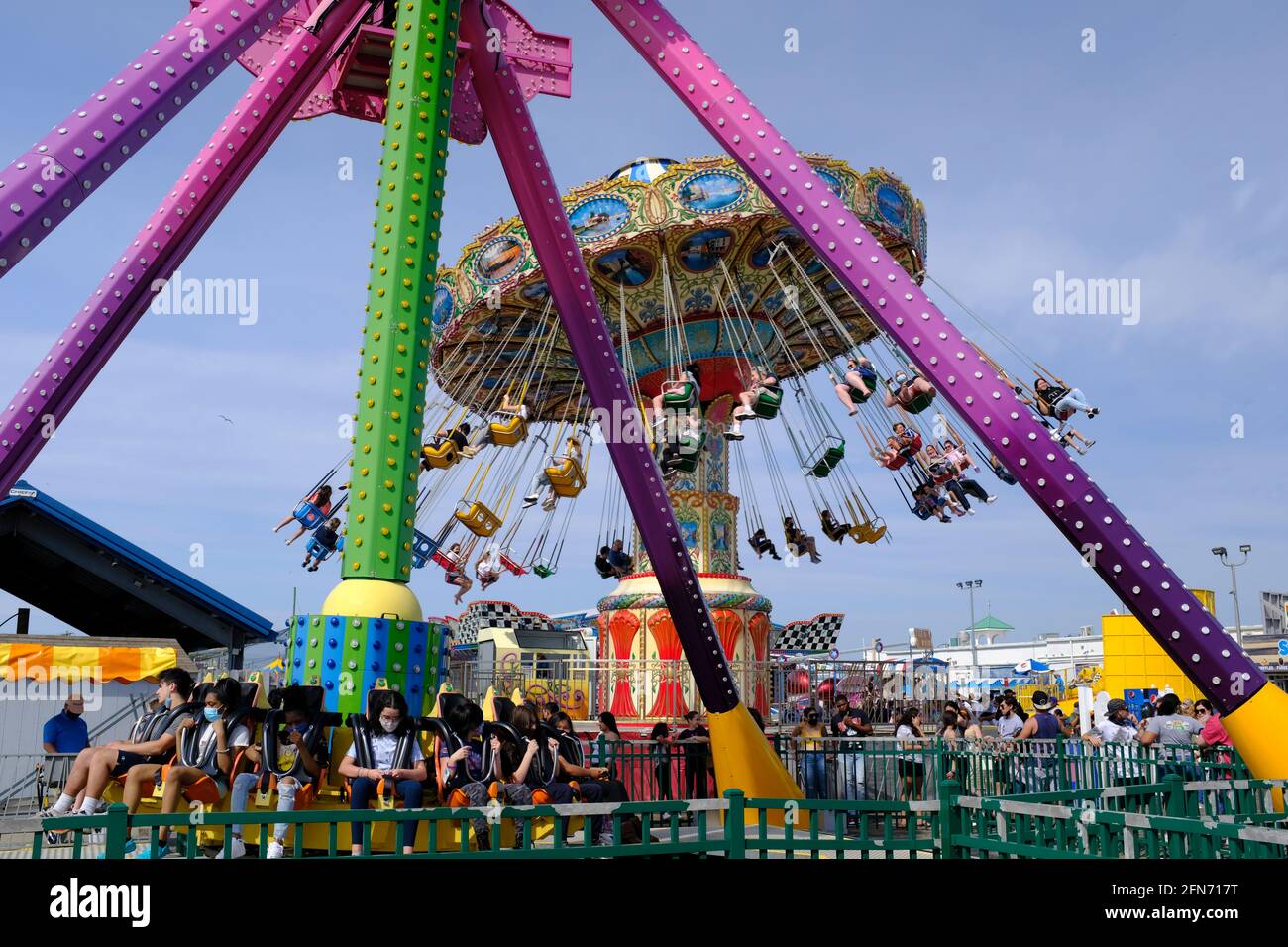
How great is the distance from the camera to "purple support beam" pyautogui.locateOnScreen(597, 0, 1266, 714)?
6.84m

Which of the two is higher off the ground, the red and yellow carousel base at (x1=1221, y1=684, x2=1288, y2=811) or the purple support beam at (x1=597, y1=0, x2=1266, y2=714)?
the purple support beam at (x1=597, y1=0, x2=1266, y2=714)

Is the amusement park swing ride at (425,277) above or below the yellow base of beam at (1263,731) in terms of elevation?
above

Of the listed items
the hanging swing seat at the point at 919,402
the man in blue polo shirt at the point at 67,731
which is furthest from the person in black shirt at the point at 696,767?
the man in blue polo shirt at the point at 67,731

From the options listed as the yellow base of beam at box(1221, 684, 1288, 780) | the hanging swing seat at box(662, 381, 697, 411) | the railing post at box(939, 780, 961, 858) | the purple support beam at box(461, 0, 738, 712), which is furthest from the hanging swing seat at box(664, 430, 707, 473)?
the railing post at box(939, 780, 961, 858)

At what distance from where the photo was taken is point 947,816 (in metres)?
5.42

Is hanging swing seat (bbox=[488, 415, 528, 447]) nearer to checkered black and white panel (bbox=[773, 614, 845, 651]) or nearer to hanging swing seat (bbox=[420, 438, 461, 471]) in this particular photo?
hanging swing seat (bbox=[420, 438, 461, 471])

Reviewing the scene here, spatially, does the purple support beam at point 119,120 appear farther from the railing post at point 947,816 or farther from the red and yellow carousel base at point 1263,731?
the red and yellow carousel base at point 1263,731

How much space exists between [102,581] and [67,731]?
9.20m

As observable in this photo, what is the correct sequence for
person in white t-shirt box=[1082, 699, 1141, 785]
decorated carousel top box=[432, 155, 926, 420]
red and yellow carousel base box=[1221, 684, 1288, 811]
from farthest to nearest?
decorated carousel top box=[432, 155, 926, 420] → person in white t-shirt box=[1082, 699, 1141, 785] → red and yellow carousel base box=[1221, 684, 1288, 811]

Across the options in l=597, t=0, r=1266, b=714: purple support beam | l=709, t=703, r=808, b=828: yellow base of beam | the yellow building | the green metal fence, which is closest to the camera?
the green metal fence

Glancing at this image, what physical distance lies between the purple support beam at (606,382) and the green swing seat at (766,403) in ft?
19.1

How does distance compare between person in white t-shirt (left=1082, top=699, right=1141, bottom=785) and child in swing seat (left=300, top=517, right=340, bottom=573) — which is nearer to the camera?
person in white t-shirt (left=1082, top=699, right=1141, bottom=785)

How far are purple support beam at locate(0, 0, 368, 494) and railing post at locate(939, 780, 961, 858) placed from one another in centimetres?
670

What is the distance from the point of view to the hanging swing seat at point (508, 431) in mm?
16531
